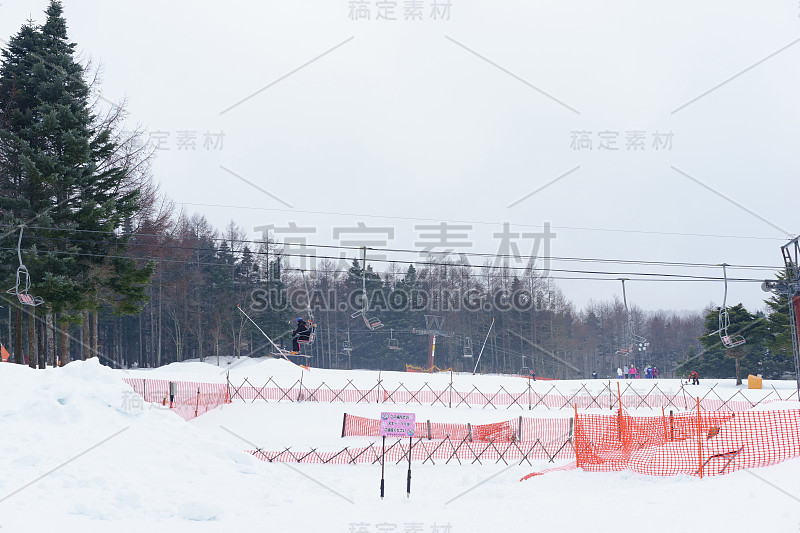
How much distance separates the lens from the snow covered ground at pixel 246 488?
11500mm

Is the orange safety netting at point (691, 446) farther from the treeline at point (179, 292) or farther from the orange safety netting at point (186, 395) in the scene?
the orange safety netting at point (186, 395)

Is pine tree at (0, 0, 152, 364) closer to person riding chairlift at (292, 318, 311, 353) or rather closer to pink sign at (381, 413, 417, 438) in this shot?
person riding chairlift at (292, 318, 311, 353)

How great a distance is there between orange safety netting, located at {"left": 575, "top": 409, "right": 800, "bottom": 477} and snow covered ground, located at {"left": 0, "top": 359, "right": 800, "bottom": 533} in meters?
0.92

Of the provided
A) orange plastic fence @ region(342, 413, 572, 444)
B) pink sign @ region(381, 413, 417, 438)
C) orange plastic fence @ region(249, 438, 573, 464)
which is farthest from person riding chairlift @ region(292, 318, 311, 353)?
pink sign @ region(381, 413, 417, 438)

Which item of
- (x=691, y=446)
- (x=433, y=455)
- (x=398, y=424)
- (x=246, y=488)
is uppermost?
(x=398, y=424)

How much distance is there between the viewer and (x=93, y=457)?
46.3ft

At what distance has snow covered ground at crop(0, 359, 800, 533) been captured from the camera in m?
11.5

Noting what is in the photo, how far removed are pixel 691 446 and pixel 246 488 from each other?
11981 millimetres

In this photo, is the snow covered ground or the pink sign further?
the pink sign

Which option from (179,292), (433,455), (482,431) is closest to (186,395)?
(433,455)

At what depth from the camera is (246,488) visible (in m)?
15.3

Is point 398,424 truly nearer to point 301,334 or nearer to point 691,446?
point 691,446

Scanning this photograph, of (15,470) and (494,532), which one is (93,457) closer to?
(15,470)

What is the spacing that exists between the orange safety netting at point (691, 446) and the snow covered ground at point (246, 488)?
3.03ft
